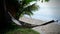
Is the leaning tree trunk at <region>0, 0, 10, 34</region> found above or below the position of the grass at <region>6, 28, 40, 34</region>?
above

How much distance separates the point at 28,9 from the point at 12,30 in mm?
523

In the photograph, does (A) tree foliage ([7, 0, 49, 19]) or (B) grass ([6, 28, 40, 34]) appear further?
(A) tree foliage ([7, 0, 49, 19])

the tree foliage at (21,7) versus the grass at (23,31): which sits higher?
the tree foliage at (21,7)

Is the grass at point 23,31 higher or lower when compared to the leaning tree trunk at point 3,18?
lower

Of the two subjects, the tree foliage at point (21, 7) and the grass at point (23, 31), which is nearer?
the grass at point (23, 31)

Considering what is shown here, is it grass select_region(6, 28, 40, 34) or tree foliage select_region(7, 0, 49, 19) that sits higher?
tree foliage select_region(7, 0, 49, 19)

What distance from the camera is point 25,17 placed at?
243cm

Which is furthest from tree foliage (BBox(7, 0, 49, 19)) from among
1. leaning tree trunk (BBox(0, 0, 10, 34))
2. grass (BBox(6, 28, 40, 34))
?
grass (BBox(6, 28, 40, 34))

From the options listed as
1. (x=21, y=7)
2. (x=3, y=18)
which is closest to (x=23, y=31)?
(x=3, y=18)

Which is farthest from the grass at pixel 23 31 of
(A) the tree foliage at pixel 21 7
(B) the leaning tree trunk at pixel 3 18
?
(A) the tree foliage at pixel 21 7

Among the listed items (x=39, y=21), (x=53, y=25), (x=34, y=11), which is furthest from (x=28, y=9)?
(x=53, y=25)

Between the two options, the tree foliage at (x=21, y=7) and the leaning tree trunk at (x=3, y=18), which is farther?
the tree foliage at (x=21, y=7)

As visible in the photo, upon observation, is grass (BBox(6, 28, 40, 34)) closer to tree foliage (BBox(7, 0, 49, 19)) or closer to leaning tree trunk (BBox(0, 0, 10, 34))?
leaning tree trunk (BBox(0, 0, 10, 34))

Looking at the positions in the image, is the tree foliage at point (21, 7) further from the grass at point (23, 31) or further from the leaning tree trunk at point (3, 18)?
the grass at point (23, 31)
